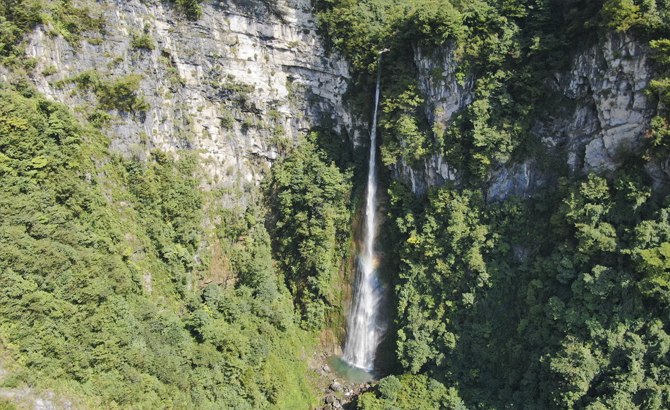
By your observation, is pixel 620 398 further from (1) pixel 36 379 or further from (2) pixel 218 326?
(1) pixel 36 379

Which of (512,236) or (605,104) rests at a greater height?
(605,104)

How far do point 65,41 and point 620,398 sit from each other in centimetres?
2795

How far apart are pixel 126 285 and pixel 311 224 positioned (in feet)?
35.2

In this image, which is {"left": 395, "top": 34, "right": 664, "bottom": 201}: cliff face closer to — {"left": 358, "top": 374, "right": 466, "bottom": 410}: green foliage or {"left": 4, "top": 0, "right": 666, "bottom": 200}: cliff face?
{"left": 4, "top": 0, "right": 666, "bottom": 200}: cliff face

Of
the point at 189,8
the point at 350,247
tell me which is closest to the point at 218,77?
the point at 189,8

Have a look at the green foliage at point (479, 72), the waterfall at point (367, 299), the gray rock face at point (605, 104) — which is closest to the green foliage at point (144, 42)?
the waterfall at point (367, 299)

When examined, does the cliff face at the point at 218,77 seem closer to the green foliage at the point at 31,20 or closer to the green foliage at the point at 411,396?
the green foliage at the point at 31,20

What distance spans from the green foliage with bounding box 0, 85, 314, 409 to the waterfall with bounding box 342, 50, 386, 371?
336 centimetres

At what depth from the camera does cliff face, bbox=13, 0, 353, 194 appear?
75.7 ft

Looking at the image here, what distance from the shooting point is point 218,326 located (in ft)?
78.9

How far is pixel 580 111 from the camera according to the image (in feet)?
67.9

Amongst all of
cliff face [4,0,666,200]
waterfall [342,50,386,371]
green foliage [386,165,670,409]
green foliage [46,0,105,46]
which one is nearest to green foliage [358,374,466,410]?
green foliage [386,165,670,409]

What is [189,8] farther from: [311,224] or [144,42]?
[311,224]

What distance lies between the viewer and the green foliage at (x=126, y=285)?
696 inches
